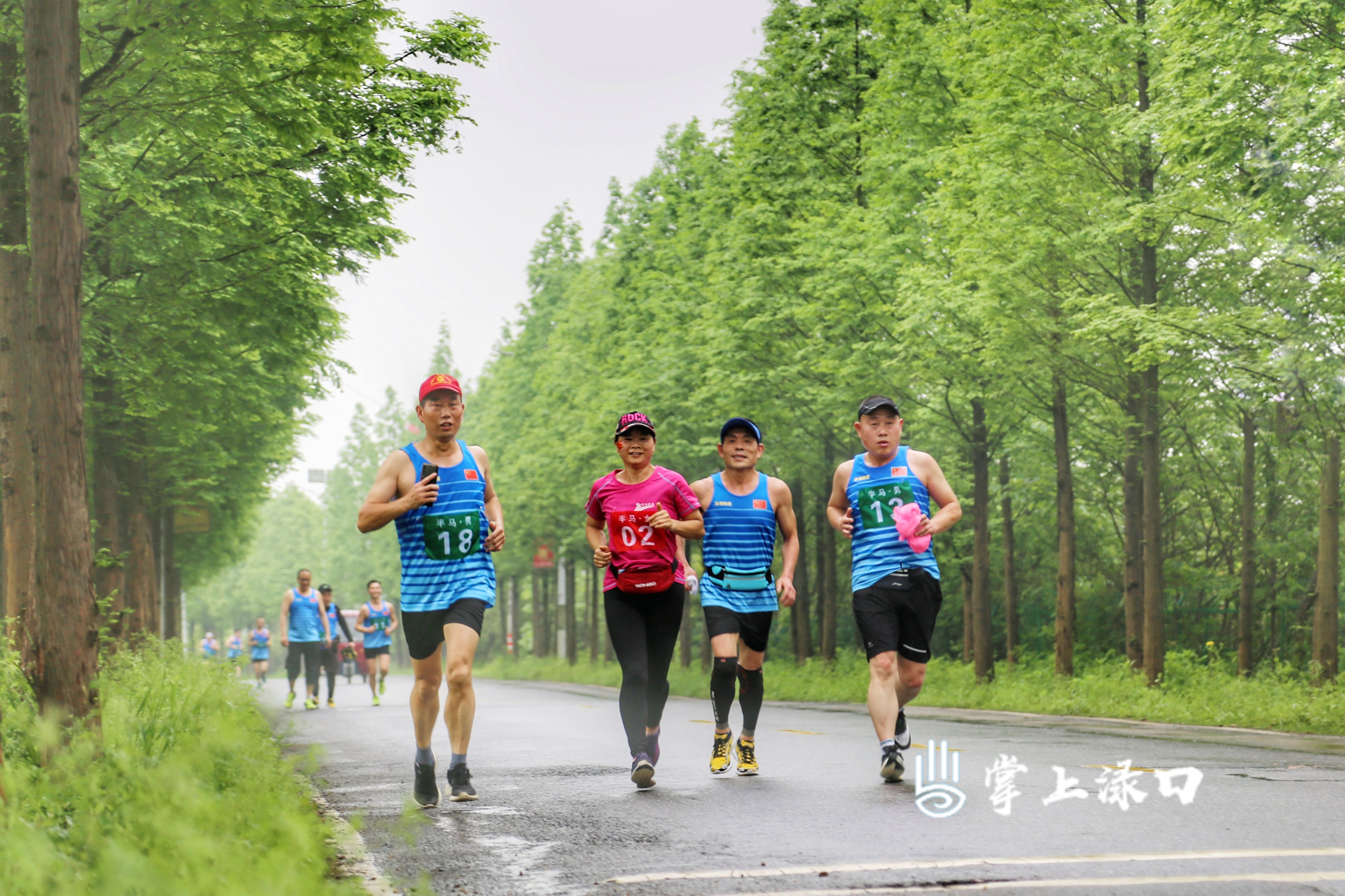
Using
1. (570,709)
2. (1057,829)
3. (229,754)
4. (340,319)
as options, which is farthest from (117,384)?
(1057,829)

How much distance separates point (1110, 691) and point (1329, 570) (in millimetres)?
3118

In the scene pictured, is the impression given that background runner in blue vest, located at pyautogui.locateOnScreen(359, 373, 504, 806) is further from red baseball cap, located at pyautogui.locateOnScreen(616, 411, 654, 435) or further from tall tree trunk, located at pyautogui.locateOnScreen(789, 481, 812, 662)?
tall tree trunk, located at pyautogui.locateOnScreen(789, 481, 812, 662)

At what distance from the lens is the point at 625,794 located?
26.9 ft

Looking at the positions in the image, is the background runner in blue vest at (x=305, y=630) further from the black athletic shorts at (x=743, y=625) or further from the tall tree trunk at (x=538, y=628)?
the tall tree trunk at (x=538, y=628)

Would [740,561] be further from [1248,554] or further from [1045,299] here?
[1248,554]

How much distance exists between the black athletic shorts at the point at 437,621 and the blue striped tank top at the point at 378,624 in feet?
55.6

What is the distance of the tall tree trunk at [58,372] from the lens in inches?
318

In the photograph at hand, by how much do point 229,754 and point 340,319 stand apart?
1404cm

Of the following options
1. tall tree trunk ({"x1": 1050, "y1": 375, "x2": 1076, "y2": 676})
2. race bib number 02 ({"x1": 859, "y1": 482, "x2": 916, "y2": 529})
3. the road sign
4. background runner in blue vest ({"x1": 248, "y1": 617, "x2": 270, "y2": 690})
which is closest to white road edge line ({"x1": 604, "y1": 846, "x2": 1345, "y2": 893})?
race bib number 02 ({"x1": 859, "y1": 482, "x2": 916, "y2": 529})

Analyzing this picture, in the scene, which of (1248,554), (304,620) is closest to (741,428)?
(304,620)

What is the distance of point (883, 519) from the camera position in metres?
8.32

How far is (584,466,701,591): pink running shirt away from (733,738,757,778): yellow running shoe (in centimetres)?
129

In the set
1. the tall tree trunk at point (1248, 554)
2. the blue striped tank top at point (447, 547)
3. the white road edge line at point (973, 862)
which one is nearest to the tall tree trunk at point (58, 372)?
the blue striped tank top at point (447, 547)

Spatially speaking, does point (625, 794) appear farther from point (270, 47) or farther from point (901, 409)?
point (901, 409)
